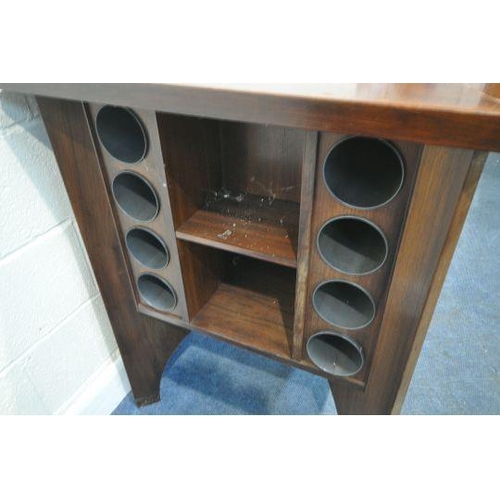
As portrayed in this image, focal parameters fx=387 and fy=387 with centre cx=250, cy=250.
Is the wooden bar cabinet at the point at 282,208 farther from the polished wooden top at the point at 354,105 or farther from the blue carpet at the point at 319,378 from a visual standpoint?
the blue carpet at the point at 319,378

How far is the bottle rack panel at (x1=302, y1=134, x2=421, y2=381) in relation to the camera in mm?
496

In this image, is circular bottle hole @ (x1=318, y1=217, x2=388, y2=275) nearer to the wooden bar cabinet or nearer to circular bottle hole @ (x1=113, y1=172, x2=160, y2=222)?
the wooden bar cabinet

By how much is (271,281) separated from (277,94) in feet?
1.82

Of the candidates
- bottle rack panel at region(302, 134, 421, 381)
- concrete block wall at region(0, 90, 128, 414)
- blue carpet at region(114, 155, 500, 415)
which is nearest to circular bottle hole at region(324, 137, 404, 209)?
bottle rack panel at region(302, 134, 421, 381)

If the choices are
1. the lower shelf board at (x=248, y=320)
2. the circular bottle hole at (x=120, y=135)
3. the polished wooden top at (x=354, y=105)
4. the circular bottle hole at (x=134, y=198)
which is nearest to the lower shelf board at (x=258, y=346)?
A: the lower shelf board at (x=248, y=320)

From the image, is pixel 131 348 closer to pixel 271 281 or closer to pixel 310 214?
pixel 271 281

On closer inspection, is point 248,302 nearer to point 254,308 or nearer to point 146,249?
point 254,308

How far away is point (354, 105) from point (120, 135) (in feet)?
1.42

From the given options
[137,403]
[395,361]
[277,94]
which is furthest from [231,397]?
[277,94]

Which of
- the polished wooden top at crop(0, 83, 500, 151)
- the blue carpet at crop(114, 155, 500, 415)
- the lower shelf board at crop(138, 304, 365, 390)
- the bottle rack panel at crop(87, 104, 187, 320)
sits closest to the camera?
the polished wooden top at crop(0, 83, 500, 151)

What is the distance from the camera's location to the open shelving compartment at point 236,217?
2.14ft

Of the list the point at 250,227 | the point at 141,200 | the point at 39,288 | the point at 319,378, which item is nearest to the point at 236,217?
the point at 250,227

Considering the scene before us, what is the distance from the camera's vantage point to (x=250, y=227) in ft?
2.27

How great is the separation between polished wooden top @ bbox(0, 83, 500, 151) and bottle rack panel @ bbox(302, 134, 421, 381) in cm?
6
